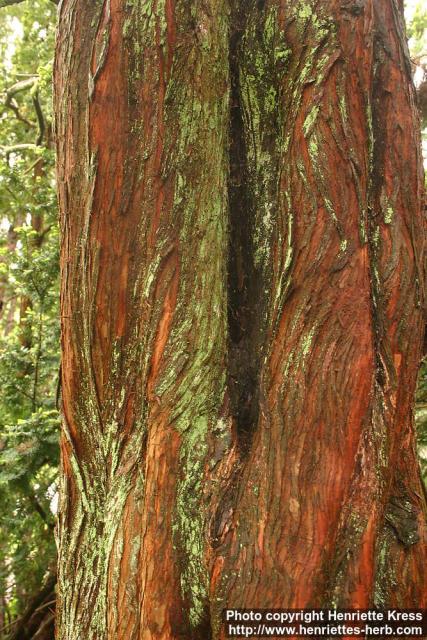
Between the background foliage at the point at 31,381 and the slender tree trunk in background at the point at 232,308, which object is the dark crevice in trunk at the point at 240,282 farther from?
the background foliage at the point at 31,381

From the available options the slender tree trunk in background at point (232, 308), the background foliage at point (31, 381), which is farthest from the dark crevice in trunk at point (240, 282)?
the background foliage at point (31, 381)

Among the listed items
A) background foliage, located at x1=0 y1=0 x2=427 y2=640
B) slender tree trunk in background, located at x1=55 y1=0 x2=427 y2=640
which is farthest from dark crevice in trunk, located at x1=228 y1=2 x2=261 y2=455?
background foliage, located at x1=0 y1=0 x2=427 y2=640

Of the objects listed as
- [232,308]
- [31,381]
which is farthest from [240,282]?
[31,381]

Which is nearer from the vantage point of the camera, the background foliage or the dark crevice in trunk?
the dark crevice in trunk

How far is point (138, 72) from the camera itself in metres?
2.22

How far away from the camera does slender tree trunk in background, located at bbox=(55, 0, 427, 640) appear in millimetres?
1856

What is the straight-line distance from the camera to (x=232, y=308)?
229 cm

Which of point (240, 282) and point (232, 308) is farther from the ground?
point (240, 282)

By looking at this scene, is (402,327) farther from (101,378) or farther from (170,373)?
(101,378)

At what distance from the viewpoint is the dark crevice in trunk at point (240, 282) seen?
213cm

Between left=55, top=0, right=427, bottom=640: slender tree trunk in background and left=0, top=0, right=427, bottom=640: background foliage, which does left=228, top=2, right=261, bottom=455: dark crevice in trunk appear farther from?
left=0, top=0, right=427, bottom=640: background foliage

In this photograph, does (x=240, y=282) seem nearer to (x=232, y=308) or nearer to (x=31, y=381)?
(x=232, y=308)

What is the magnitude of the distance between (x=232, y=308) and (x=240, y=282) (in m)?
0.11

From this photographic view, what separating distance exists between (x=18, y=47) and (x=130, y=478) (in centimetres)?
654
